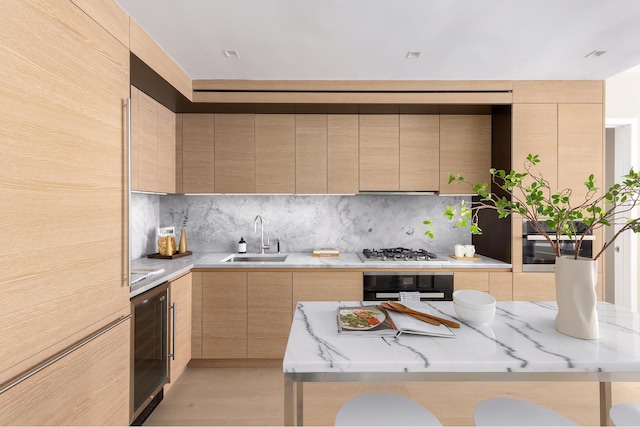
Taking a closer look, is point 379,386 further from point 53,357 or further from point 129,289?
point 53,357

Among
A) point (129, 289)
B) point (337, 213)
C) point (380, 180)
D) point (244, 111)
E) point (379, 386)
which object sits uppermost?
point (244, 111)

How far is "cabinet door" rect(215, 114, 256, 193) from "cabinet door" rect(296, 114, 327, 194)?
451 mm

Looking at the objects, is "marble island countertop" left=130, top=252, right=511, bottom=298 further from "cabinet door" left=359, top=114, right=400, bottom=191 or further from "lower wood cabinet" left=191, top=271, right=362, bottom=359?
"cabinet door" left=359, top=114, right=400, bottom=191

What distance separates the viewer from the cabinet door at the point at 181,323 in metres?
2.46

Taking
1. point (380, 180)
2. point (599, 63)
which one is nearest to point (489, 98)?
point (599, 63)

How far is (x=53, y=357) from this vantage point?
1280 mm

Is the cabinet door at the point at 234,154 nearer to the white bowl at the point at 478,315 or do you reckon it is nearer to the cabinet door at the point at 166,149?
the cabinet door at the point at 166,149

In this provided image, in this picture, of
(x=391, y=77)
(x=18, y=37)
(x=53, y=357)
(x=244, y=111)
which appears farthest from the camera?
(x=244, y=111)

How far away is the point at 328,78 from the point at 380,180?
1045mm

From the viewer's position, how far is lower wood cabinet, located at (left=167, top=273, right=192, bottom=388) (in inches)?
96.3

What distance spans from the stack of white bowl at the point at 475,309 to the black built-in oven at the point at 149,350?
174 centimetres

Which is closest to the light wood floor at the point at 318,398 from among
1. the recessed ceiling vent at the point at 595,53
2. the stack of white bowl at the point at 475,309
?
the stack of white bowl at the point at 475,309

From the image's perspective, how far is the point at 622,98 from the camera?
133 inches

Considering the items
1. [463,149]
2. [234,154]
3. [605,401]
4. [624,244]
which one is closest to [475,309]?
[605,401]
